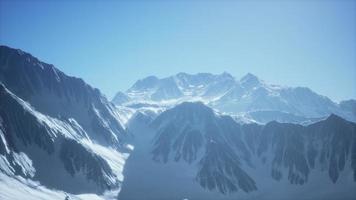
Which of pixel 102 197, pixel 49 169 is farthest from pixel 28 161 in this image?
pixel 102 197

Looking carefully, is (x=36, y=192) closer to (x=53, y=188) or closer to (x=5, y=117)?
(x=53, y=188)

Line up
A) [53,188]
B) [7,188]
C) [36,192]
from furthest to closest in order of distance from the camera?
[53,188] < [36,192] < [7,188]

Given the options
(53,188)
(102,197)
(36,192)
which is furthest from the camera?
(102,197)

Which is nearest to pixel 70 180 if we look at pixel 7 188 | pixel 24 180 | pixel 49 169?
pixel 49 169

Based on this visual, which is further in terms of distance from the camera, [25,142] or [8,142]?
[25,142]

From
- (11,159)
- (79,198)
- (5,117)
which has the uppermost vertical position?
(5,117)

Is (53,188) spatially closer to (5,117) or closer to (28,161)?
(28,161)

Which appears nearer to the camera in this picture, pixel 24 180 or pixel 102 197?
pixel 24 180

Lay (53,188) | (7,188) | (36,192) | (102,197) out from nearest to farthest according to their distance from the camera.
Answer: (7,188) < (36,192) < (53,188) < (102,197)

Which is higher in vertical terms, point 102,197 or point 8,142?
point 8,142
